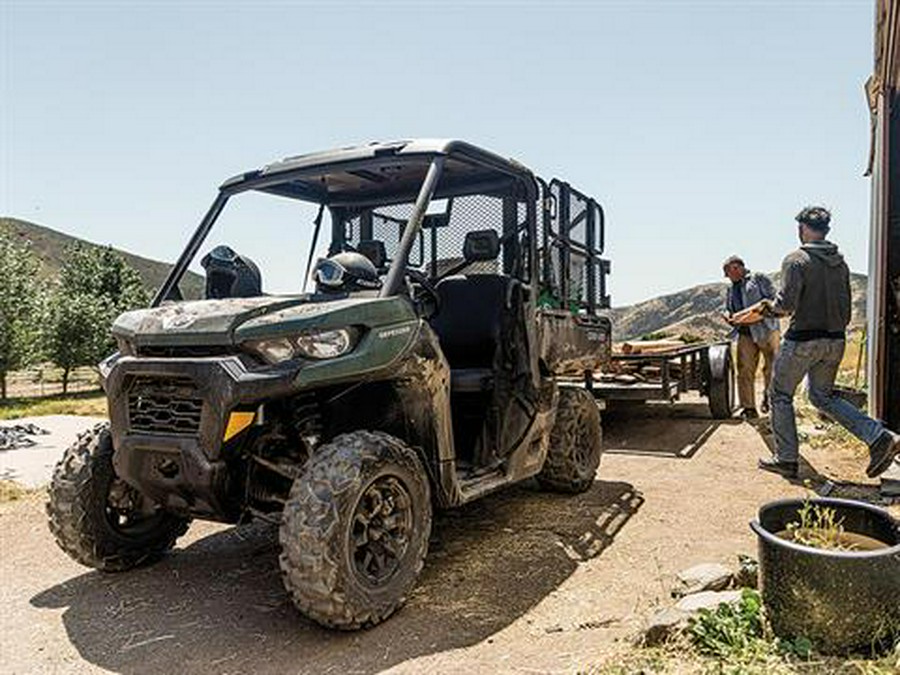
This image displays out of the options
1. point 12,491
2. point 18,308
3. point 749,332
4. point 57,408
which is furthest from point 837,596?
point 18,308

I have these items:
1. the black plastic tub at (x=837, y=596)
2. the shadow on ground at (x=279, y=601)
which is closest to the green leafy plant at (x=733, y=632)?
the black plastic tub at (x=837, y=596)

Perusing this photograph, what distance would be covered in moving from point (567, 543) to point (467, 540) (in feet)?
2.06

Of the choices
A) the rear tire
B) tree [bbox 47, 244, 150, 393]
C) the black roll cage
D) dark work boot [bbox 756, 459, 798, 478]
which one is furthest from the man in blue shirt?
tree [bbox 47, 244, 150, 393]

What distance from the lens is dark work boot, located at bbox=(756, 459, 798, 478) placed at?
6.05 meters

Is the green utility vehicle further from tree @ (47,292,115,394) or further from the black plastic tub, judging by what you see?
tree @ (47,292,115,394)

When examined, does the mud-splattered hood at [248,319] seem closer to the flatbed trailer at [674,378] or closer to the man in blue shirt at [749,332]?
the flatbed trailer at [674,378]

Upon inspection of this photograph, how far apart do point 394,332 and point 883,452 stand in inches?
162

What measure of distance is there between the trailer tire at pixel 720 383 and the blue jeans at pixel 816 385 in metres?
3.01

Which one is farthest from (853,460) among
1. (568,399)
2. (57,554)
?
(57,554)

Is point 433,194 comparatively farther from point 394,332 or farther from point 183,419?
point 183,419

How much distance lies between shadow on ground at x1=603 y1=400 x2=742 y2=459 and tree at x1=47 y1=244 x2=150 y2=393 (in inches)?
653

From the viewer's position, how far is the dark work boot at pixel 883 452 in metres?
5.22

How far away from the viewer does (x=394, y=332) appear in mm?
3344

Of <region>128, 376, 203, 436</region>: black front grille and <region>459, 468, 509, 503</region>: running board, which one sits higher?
<region>128, 376, 203, 436</region>: black front grille
